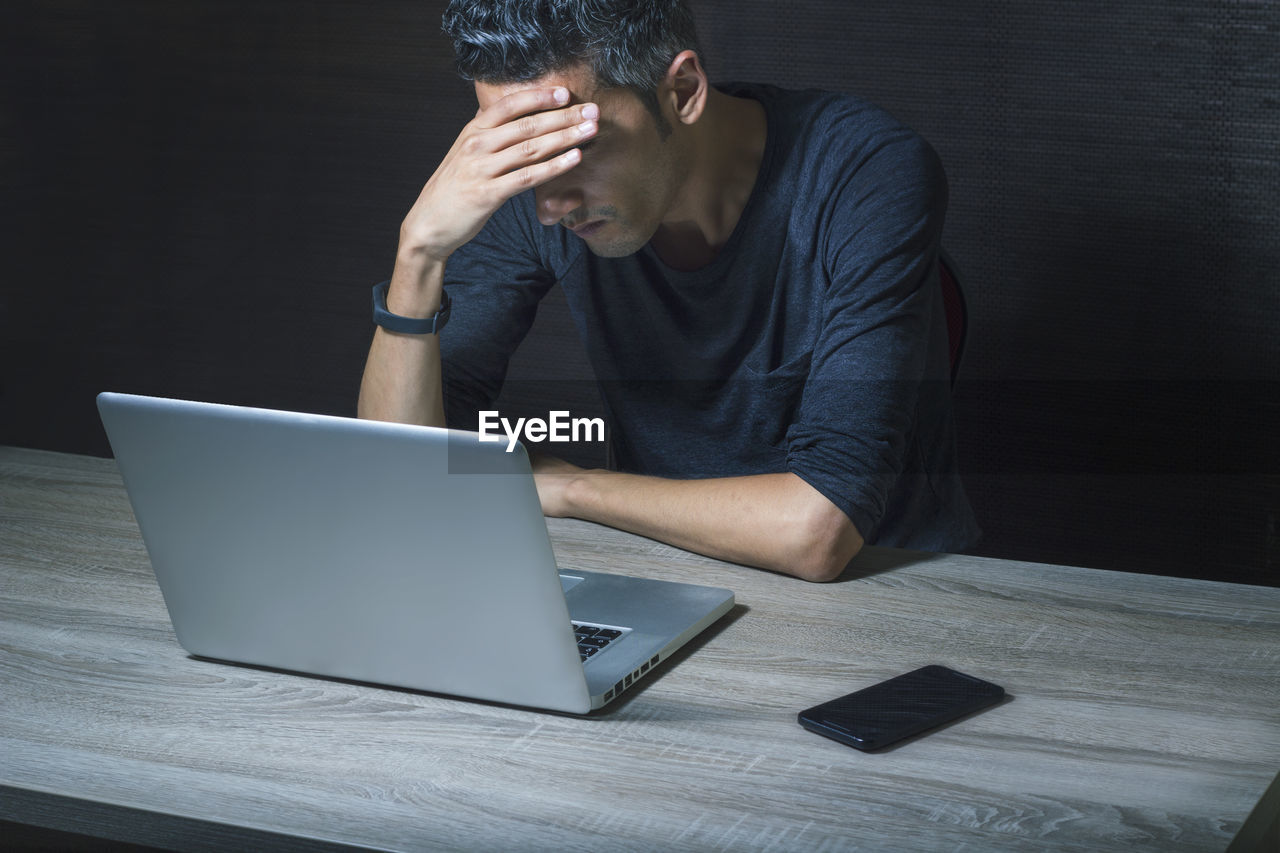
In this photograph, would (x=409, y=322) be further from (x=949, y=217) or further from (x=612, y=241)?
(x=949, y=217)

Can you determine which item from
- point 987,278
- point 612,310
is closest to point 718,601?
point 612,310

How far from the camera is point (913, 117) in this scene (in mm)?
2482

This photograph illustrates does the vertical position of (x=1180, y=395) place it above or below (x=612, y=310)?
below

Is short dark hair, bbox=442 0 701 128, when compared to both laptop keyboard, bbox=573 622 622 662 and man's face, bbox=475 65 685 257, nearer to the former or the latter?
man's face, bbox=475 65 685 257

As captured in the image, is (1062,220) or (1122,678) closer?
(1122,678)

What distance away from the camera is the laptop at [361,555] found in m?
0.96

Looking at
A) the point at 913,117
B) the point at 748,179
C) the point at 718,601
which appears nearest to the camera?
the point at 718,601

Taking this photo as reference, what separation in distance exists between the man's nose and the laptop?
589 mm

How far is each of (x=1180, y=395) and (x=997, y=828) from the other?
1.74m

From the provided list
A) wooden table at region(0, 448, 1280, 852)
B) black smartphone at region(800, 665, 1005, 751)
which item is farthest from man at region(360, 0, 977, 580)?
black smartphone at region(800, 665, 1005, 751)

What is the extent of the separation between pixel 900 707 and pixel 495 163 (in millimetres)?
804

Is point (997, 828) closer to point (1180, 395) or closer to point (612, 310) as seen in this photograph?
point (612, 310)
